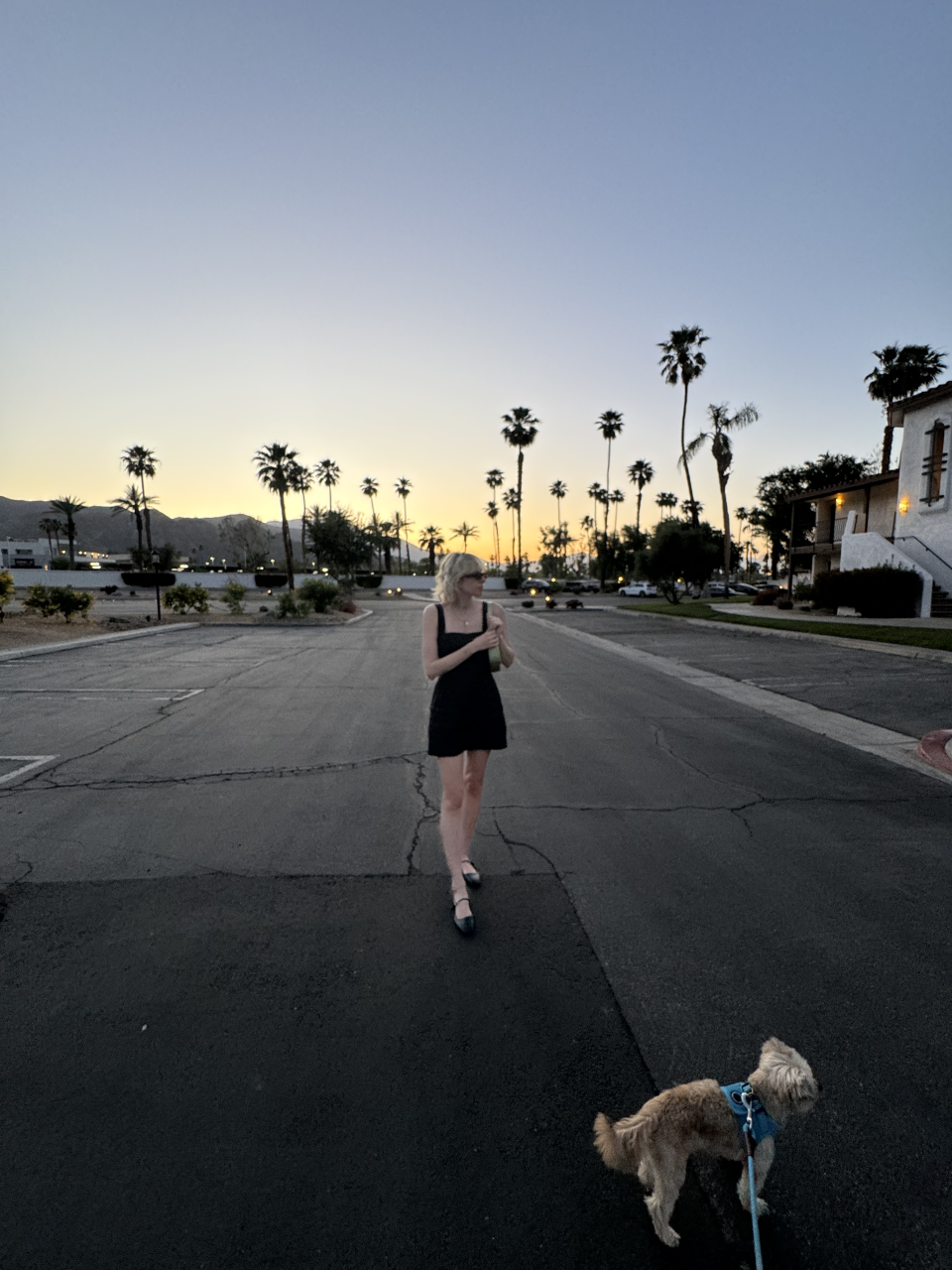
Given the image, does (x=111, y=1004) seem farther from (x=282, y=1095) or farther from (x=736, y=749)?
(x=736, y=749)

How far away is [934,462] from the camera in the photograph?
24375 millimetres

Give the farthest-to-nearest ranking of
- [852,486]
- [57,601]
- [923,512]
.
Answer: [852,486], [923,512], [57,601]

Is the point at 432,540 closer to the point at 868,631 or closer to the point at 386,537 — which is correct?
the point at 386,537

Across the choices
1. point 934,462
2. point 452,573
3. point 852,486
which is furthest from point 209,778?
point 852,486

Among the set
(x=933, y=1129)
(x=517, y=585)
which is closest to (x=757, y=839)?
(x=933, y=1129)

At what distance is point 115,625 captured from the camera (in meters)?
22.8

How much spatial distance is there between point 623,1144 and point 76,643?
19.0 m

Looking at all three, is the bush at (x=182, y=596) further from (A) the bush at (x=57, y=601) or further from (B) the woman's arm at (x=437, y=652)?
(B) the woman's arm at (x=437, y=652)

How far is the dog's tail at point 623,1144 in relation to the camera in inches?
69.9

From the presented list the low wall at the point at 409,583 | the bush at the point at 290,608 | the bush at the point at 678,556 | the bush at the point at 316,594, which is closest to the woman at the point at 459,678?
the bush at the point at 290,608

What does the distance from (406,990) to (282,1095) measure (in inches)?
27.6

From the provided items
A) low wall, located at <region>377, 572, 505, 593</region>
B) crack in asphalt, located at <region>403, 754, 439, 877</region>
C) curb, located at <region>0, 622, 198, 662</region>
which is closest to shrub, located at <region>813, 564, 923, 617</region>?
crack in asphalt, located at <region>403, 754, 439, 877</region>

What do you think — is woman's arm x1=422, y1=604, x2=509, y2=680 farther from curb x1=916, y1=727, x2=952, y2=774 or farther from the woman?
curb x1=916, y1=727, x2=952, y2=774

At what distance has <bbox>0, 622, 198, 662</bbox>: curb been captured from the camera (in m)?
14.3
